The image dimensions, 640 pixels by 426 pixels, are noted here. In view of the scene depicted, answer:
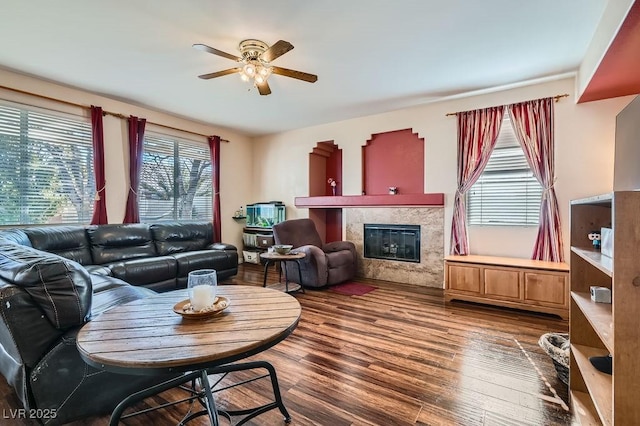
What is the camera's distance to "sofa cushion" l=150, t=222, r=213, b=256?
4.30 meters

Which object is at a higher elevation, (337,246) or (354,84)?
(354,84)

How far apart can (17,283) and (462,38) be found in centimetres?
353

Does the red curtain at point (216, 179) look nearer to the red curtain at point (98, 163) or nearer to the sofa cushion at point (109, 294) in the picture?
the red curtain at point (98, 163)

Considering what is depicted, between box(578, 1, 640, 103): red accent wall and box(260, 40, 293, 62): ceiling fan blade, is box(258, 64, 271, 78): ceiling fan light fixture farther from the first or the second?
box(578, 1, 640, 103): red accent wall

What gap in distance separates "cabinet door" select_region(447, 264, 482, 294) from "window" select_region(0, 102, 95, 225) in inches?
190

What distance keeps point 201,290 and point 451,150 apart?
3.97m

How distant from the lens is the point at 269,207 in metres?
5.86

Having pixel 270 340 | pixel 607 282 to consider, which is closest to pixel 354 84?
pixel 607 282

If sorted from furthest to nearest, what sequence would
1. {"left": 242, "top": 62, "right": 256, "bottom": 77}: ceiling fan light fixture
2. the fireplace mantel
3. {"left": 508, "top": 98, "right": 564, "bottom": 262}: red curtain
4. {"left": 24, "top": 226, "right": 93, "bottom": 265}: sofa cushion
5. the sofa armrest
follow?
the fireplace mantel → the sofa armrest → {"left": 508, "top": 98, "right": 564, "bottom": 262}: red curtain → {"left": 24, "top": 226, "right": 93, "bottom": 265}: sofa cushion → {"left": 242, "top": 62, "right": 256, "bottom": 77}: ceiling fan light fixture

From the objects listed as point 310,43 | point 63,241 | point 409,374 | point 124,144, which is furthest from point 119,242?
point 409,374

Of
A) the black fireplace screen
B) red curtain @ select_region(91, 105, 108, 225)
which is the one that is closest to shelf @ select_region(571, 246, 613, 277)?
the black fireplace screen

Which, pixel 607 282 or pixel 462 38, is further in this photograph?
pixel 462 38

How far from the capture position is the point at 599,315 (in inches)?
52.9

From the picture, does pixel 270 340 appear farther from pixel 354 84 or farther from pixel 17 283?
pixel 354 84
